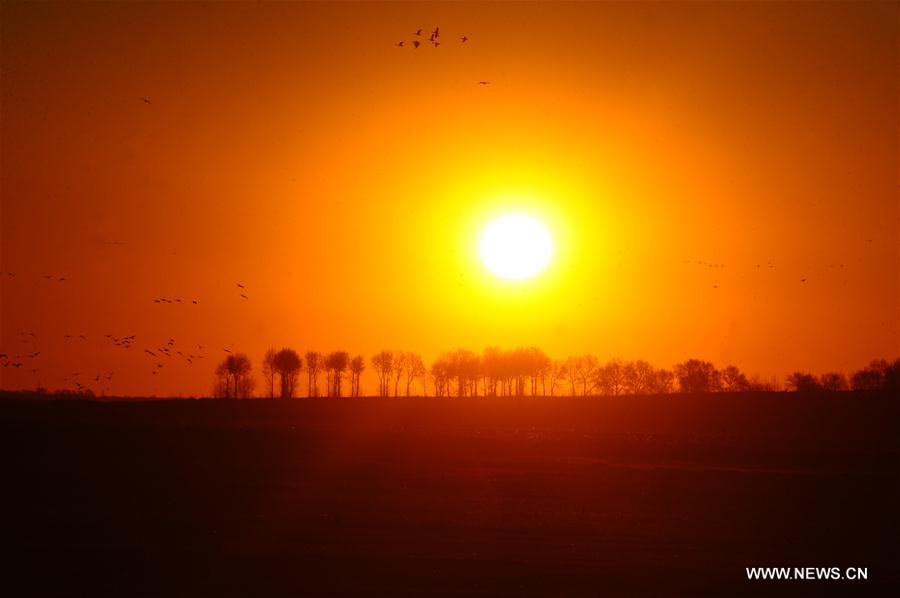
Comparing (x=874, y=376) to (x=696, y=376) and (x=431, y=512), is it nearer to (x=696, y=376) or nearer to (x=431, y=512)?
(x=696, y=376)

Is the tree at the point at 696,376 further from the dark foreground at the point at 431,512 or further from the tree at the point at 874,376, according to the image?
the dark foreground at the point at 431,512

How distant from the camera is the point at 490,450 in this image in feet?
129

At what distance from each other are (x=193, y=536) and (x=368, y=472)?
12.1 metres

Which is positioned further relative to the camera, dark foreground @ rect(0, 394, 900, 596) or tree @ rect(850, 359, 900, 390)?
tree @ rect(850, 359, 900, 390)

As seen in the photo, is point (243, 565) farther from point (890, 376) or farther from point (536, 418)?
point (890, 376)

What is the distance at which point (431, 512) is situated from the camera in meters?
24.5

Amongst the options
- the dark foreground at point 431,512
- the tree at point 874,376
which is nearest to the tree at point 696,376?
the tree at point 874,376

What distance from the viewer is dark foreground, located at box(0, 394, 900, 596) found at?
17.2 metres

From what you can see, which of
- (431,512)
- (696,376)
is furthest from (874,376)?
(431,512)

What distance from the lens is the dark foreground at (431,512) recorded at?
17.2m

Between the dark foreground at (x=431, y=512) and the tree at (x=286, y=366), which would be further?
the tree at (x=286, y=366)

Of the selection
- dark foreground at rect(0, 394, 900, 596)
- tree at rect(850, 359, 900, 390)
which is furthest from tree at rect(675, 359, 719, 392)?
dark foreground at rect(0, 394, 900, 596)

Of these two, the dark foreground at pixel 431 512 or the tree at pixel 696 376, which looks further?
the tree at pixel 696 376

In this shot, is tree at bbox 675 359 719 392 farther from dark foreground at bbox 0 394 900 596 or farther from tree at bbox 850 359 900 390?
dark foreground at bbox 0 394 900 596
